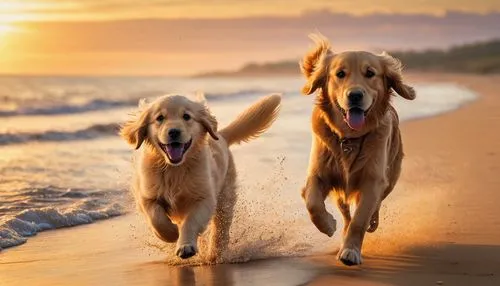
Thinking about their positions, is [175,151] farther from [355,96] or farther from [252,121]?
[252,121]

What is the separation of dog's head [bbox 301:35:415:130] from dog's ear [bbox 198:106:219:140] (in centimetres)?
68

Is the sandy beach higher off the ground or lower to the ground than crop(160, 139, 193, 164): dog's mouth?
lower

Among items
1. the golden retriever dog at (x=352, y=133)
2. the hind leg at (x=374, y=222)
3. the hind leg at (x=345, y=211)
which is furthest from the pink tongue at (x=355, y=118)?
the hind leg at (x=374, y=222)

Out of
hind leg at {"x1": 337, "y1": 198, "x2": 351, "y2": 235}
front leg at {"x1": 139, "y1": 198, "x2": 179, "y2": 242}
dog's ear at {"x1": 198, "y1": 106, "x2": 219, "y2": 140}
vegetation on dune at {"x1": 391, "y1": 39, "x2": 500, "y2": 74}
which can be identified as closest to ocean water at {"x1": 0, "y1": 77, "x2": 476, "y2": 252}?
hind leg at {"x1": 337, "y1": 198, "x2": 351, "y2": 235}

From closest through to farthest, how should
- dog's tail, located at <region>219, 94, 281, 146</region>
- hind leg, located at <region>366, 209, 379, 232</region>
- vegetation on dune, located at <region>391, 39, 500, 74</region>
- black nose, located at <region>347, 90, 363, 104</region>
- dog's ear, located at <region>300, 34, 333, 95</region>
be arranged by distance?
black nose, located at <region>347, 90, 363, 104</region>, dog's ear, located at <region>300, 34, 333, 95</region>, hind leg, located at <region>366, 209, 379, 232</region>, dog's tail, located at <region>219, 94, 281, 146</region>, vegetation on dune, located at <region>391, 39, 500, 74</region>

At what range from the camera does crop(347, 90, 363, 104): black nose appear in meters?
6.07

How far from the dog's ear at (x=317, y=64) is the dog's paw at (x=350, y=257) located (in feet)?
3.92

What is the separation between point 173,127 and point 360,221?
1348 mm

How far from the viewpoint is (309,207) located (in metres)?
6.29

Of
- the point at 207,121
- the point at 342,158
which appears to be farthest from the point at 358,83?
the point at 207,121

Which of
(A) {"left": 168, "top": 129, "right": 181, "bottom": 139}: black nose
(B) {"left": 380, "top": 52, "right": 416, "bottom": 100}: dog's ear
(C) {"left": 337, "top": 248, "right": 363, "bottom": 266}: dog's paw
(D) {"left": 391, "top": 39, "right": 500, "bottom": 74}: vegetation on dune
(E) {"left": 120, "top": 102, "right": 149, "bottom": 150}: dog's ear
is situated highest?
(D) {"left": 391, "top": 39, "right": 500, "bottom": 74}: vegetation on dune

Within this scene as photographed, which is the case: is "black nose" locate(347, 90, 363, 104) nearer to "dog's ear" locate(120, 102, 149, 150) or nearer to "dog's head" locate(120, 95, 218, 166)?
"dog's head" locate(120, 95, 218, 166)

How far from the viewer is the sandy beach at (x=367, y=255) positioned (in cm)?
580

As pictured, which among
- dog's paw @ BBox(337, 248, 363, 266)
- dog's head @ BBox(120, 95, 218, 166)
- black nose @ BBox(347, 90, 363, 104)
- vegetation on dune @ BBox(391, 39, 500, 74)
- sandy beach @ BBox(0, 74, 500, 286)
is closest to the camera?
sandy beach @ BBox(0, 74, 500, 286)
